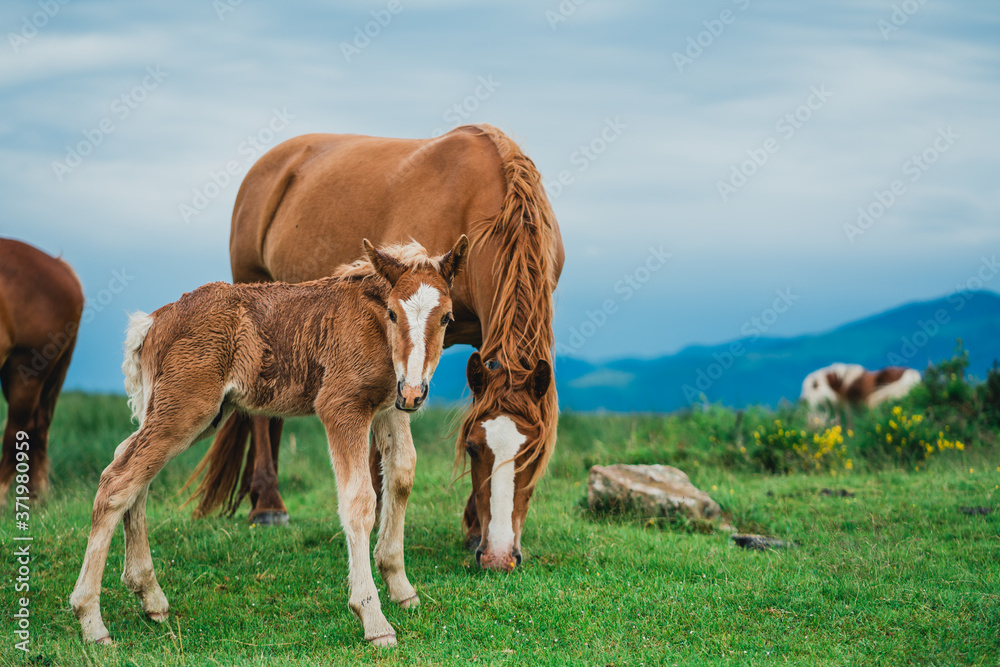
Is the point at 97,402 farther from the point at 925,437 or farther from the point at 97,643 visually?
the point at 925,437

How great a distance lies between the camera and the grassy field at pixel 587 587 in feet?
15.9

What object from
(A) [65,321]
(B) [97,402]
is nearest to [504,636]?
(A) [65,321]

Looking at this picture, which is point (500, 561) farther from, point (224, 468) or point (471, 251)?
point (224, 468)

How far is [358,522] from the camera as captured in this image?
15.8ft

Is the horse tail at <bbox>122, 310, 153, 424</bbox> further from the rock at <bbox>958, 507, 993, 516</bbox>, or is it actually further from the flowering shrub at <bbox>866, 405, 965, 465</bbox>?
the flowering shrub at <bbox>866, 405, 965, 465</bbox>

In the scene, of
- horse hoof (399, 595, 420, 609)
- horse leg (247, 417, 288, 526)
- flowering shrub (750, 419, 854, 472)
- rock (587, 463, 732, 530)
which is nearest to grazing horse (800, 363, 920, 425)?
flowering shrub (750, 419, 854, 472)

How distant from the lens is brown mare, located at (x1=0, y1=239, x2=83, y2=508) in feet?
29.8

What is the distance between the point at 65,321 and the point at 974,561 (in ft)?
30.2

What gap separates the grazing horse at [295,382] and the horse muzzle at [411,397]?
212 millimetres

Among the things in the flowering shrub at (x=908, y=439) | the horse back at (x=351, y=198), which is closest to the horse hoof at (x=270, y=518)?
the horse back at (x=351, y=198)

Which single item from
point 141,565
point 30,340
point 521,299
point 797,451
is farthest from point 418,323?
point 797,451

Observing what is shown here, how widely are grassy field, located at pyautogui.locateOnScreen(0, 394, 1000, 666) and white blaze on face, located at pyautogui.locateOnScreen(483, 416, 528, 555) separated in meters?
0.33

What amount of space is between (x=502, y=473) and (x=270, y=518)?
341 centimetres

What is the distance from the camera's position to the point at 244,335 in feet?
17.2
